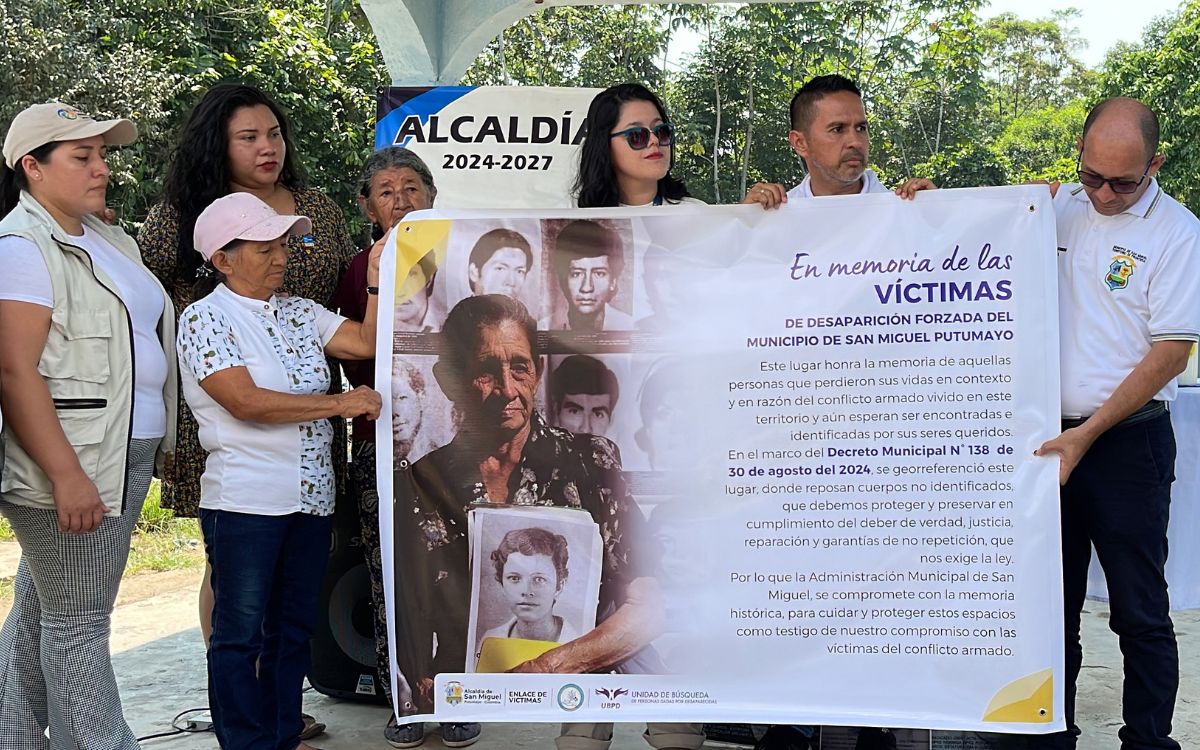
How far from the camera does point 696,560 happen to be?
2.97 m

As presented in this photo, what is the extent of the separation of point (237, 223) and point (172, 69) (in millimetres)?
13575

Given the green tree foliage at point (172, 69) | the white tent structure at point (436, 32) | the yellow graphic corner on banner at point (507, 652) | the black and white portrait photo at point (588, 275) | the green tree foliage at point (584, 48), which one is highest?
the green tree foliage at point (584, 48)

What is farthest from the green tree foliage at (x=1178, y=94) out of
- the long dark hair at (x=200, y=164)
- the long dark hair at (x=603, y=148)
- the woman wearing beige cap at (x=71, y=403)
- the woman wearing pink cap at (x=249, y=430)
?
the woman wearing beige cap at (x=71, y=403)

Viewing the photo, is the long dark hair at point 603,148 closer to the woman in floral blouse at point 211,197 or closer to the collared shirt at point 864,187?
the collared shirt at point 864,187

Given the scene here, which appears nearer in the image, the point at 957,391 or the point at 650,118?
the point at 957,391

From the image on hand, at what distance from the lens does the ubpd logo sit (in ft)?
9.82

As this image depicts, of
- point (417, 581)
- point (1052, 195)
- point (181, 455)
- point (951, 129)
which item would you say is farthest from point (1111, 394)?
point (951, 129)

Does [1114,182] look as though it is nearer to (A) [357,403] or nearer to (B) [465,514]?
(B) [465,514]

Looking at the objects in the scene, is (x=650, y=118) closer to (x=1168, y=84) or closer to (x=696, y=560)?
(x=696, y=560)

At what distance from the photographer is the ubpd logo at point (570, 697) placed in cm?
299

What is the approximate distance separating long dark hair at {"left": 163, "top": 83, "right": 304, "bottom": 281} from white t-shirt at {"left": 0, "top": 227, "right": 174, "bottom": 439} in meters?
0.24

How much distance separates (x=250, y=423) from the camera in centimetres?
301

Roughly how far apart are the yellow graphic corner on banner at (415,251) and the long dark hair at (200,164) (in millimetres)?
670

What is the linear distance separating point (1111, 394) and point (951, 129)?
23142 mm
